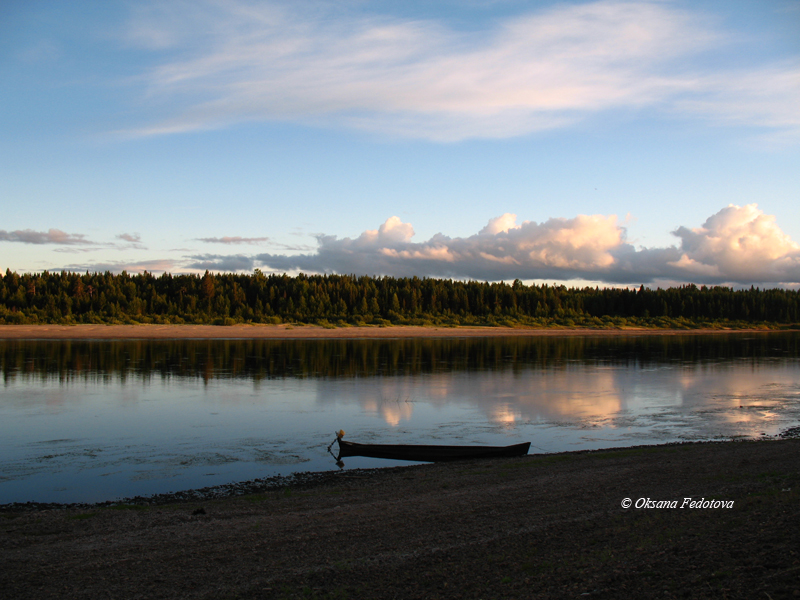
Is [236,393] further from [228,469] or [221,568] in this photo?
[221,568]

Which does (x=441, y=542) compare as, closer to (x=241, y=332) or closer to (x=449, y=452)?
(x=449, y=452)

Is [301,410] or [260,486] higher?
[260,486]

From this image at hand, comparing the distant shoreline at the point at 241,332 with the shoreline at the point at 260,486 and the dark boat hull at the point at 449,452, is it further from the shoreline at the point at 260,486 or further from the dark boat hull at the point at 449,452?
the shoreline at the point at 260,486

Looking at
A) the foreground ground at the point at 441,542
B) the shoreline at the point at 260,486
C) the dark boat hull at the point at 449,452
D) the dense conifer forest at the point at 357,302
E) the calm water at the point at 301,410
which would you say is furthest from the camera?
the dense conifer forest at the point at 357,302

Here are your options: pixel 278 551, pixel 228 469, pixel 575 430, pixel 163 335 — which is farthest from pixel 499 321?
pixel 278 551

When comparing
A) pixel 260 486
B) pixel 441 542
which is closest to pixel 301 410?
pixel 260 486

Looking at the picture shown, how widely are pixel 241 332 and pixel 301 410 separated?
214 feet

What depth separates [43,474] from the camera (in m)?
16.4

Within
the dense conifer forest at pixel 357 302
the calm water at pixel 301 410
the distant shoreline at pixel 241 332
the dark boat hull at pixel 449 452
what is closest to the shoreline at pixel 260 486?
the dark boat hull at pixel 449 452

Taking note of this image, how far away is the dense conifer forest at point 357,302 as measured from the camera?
3964 inches

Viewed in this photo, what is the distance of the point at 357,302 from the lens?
121375 mm

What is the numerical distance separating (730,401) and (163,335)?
70.0m

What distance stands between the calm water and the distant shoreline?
28568mm

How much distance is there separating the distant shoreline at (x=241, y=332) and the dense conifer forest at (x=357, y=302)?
5.48 m
